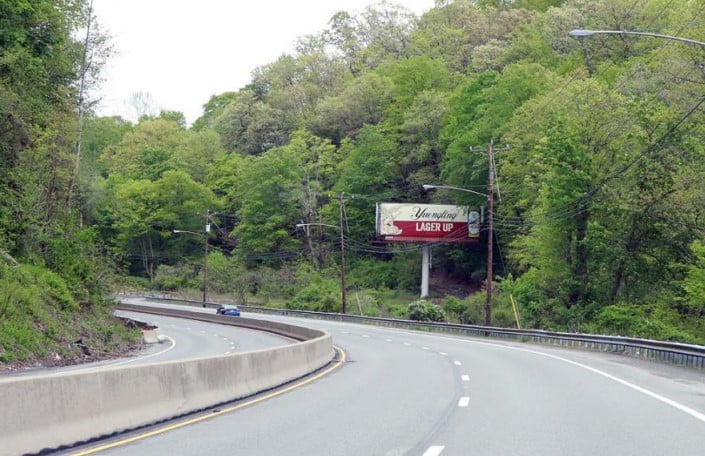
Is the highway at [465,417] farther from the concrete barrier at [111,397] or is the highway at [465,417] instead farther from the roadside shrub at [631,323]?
the roadside shrub at [631,323]

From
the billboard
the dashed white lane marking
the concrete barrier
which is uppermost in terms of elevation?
the billboard

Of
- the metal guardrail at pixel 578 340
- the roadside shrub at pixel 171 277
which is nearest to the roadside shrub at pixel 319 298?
the metal guardrail at pixel 578 340

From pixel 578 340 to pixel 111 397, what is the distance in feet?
97.2

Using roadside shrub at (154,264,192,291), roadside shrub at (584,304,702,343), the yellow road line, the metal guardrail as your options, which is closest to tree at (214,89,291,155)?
roadside shrub at (154,264,192,291)

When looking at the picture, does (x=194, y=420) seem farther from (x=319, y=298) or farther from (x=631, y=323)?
(x=319, y=298)

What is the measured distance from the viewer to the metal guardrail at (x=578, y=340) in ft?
85.4

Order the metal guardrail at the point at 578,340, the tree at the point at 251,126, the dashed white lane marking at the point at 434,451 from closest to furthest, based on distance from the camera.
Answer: the dashed white lane marking at the point at 434,451 < the metal guardrail at the point at 578,340 < the tree at the point at 251,126

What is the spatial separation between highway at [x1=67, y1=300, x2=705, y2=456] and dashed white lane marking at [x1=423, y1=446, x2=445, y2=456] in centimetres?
1

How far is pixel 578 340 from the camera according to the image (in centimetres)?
3822

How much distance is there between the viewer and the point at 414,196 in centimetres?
9638

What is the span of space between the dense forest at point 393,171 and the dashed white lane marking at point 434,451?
20350mm

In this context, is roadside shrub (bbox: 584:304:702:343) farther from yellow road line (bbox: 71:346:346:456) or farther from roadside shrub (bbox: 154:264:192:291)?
roadside shrub (bbox: 154:264:192:291)

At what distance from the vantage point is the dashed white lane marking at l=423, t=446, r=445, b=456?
997 centimetres

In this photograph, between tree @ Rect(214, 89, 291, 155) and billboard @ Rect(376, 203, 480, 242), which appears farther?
tree @ Rect(214, 89, 291, 155)
